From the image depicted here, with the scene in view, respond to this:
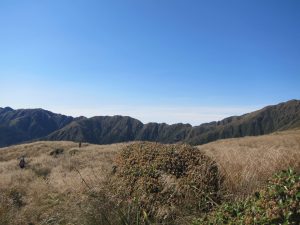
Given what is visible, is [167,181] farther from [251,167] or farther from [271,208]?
[271,208]

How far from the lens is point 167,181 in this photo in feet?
23.1

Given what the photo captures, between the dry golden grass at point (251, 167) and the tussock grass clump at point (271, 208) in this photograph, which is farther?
the dry golden grass at point (251, 167)

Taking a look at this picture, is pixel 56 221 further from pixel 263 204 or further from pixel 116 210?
pixel 263 204

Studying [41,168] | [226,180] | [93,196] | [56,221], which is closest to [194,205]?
[226,180]

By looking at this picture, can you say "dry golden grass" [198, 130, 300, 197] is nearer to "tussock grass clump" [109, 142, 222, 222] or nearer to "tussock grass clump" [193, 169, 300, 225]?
"tussock grass clump" [109, 142, 222, 222]

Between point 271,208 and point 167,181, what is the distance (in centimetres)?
338

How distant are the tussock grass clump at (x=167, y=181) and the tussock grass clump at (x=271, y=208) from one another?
4.11 feet

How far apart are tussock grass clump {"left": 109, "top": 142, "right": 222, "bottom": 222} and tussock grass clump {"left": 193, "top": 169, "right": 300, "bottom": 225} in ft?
4.11

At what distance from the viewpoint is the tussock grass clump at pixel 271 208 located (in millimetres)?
3625

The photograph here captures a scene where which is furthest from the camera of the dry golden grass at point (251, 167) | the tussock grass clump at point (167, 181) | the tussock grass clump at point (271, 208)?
the dry golden grass at point (251, 167)

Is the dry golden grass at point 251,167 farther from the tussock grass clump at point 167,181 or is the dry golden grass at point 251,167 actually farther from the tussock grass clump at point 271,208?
the tussock grass clump at point 271,208

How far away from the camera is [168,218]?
6.07 metres

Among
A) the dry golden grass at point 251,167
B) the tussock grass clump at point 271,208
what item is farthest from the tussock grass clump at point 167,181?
the tussock grass clump at point 271,208

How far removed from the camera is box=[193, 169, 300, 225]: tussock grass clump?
362cm
